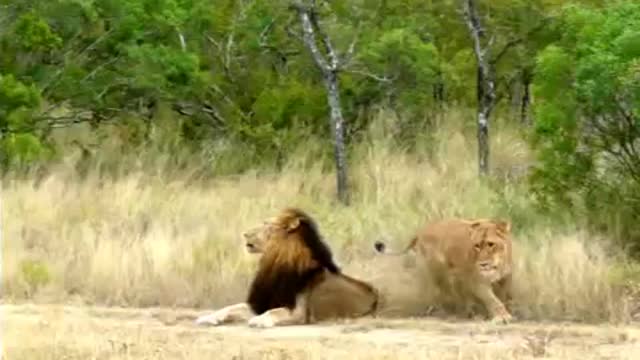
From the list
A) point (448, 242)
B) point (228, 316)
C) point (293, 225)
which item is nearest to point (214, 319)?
point (228, 316)

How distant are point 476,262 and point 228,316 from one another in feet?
6.69

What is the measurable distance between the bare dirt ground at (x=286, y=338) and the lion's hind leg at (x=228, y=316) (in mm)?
122

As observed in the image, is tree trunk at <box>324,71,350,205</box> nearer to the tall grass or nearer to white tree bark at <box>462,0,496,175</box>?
the tall grass

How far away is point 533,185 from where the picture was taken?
14.7 m

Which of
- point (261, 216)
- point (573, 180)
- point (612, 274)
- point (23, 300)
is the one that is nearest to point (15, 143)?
point (261, 216)

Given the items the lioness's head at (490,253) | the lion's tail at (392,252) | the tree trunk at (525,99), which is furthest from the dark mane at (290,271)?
the tree trunk at (525,99)

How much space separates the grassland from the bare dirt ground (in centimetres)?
3

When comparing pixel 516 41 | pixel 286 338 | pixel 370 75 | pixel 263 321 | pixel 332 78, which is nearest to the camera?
pixel 286 338

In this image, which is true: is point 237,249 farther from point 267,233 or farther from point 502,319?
point 502,319

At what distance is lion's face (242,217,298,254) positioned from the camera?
38.9ft

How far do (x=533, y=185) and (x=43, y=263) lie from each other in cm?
489

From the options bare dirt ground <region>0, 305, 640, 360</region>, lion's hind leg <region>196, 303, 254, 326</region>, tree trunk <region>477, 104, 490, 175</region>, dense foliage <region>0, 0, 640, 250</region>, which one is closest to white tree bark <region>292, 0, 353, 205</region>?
dense foliage <region>0, 0, 640, 250</region>

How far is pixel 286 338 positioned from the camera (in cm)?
1080

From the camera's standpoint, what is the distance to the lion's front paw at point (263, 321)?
449 inches
